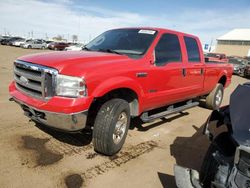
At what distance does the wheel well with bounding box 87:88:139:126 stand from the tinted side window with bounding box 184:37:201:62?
208cm

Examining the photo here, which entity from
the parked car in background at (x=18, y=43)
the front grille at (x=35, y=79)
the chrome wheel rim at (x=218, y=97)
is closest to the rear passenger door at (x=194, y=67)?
Answer: the chrome wheel rim at (x=218, y=97)

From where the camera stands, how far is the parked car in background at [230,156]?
2.02 metres

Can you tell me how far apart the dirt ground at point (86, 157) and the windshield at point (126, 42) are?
5.21 feet

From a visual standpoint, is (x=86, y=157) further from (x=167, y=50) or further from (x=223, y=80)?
(x=223, y=80)

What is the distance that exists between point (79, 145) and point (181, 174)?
2.02m

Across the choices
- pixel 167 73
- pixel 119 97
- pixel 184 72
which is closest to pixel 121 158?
pixel 119 97

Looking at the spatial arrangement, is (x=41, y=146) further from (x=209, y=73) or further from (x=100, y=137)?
(x=209, y=73)

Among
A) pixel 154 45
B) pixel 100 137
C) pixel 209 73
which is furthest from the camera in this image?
pixel 209 73

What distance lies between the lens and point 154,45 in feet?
14.7

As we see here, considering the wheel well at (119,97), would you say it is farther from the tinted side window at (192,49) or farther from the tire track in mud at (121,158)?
the tinted side window at (192,49)

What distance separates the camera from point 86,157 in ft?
12.4

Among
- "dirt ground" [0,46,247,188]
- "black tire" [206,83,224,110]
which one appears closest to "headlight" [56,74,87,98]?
"dirt ground" [0,46,247,188]

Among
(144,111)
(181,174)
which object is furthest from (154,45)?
(181,174)

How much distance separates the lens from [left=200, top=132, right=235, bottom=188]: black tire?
249cm
